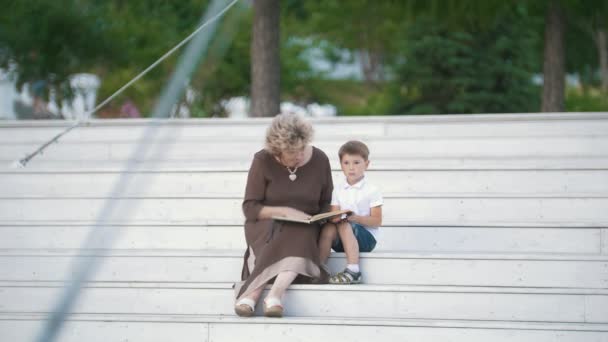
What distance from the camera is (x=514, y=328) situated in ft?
14.6

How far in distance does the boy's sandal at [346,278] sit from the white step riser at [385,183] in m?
1.20

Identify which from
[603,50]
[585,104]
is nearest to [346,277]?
[585,104]

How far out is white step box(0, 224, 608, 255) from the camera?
209 inches

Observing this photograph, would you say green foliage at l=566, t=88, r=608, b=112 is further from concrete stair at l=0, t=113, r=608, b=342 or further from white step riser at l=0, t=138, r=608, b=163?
white step riser at l=0, t=138, r=608, b=163

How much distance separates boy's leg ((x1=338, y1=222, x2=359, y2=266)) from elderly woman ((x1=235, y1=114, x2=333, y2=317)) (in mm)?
130

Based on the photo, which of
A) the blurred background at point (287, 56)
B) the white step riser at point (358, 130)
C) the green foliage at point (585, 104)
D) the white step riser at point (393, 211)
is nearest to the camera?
the white step riser at point (393, 211)

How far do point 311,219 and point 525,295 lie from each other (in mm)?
1063

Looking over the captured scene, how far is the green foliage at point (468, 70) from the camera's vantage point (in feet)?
61.9

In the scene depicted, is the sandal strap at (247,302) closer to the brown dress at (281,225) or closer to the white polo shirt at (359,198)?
the brown dress at (281,225)

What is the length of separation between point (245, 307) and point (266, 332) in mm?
151

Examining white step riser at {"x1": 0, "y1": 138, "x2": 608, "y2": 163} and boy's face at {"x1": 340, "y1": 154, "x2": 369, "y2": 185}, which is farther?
white step riser at {"x1": 0, "y1": 138, "x2": 608, "y2": 163}

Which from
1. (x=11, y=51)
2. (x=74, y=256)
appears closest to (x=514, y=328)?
(x=74, y=256)

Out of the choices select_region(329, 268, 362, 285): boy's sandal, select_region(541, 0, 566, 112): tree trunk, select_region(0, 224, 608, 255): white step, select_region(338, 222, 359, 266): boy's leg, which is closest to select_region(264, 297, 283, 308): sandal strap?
select_region(329, 268, 362, 285): boy's sandal

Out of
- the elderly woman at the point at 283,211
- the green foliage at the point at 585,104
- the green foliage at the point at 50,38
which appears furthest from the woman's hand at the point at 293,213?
the green foliage at the point at 585,104
